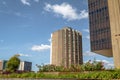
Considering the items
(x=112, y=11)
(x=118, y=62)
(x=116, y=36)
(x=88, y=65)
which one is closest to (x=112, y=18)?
(x=112, y=11)

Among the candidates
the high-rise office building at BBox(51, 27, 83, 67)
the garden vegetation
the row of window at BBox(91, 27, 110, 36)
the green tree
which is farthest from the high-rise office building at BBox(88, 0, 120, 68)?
the high-rise office building at BBox(51, 27, 83, 67)

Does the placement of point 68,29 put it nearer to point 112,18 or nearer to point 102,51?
point 102,51

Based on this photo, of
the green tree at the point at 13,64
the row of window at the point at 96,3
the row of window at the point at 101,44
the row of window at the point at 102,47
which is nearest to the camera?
the green tree at the point at 13,64

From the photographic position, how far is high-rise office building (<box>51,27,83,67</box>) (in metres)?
141

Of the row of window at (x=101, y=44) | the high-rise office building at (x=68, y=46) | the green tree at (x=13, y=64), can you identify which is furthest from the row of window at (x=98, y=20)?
the high-rise office building at (x=68, y=46)

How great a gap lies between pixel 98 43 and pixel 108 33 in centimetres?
433

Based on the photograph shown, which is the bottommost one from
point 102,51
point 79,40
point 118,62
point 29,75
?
point 29,75

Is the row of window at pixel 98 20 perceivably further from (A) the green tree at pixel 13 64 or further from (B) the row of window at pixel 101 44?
(A) the green tree at pixel 13 64

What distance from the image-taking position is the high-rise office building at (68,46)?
141 m

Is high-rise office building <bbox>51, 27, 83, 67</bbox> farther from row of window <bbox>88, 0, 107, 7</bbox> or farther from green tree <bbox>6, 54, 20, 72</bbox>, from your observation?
green tree <bbox>6, 54, 20, 72</bbox>

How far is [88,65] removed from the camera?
824 inches

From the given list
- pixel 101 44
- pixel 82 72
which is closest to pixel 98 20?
pixel 101 44

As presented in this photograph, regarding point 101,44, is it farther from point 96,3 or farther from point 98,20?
point 96,3

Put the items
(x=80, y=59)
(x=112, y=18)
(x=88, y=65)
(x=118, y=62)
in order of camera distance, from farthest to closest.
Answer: (x=80, y=59) → (x=112, y=18) → (x=118, y=62) → (x=88, y=65)
